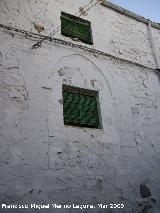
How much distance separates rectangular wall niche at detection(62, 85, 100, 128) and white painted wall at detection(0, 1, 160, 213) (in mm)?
194

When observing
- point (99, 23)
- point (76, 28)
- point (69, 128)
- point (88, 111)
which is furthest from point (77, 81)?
point (99, 23)

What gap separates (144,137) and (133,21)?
447 centimetres

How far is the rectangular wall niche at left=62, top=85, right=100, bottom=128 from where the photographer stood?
6.72 metres

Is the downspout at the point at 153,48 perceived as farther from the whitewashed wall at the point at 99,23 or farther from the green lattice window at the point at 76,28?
the green lattice window at the point at 76,28

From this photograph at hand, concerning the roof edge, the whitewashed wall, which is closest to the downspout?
the whitewashed wall

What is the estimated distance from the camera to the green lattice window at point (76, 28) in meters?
7.82

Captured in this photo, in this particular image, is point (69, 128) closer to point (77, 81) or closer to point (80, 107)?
point (80, 107)

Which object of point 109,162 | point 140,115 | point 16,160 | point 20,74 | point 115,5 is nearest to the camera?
point 16,160

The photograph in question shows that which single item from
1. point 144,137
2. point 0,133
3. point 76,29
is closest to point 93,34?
point 76,29

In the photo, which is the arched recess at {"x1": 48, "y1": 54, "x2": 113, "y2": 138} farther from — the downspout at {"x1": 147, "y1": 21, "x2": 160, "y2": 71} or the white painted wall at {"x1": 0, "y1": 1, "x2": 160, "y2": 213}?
the downspout at {"x1": 147, "y1": 21, "x2": 160, "y2": 71}

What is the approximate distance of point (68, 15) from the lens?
26.4ft

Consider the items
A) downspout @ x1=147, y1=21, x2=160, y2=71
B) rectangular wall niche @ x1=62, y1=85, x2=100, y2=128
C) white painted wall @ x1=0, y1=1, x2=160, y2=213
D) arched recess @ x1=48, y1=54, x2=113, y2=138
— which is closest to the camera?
white painted wall @ x1=0, y1=1, x2=160, y2=213

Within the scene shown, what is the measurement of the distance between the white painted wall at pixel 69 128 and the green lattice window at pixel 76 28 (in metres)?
0.20

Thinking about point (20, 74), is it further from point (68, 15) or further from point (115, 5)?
point (115, 5)
